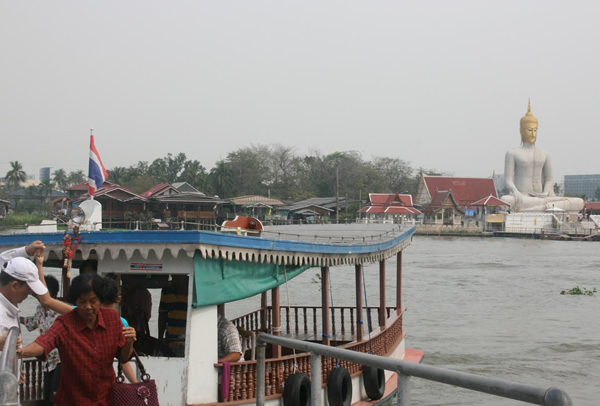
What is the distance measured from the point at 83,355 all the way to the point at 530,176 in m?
59.7

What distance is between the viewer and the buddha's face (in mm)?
59094

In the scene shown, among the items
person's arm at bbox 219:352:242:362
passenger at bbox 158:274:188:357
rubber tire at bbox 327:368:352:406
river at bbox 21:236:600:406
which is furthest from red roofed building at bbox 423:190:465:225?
person's arm at bbox 219:352:242:362

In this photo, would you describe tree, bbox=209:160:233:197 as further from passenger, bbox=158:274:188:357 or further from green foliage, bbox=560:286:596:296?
passenger, bbox=158:274:188:357

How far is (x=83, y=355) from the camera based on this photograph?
286cm

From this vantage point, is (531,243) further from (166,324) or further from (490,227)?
(166,324)

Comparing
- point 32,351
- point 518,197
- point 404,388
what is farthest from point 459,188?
point 32,351

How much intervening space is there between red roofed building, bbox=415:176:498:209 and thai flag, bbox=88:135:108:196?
59.6 meters

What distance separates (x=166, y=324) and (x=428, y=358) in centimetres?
845

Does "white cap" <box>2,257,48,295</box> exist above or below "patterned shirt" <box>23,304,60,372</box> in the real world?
above

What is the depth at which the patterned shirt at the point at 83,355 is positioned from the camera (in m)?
2.86

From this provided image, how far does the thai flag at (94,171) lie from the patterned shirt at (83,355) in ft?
9.12

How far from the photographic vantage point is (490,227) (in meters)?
57.7

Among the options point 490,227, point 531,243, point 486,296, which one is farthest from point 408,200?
point 486,296

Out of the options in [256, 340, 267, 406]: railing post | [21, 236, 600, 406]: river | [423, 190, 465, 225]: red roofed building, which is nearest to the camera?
[256, 340, 267, 406]: railing post
